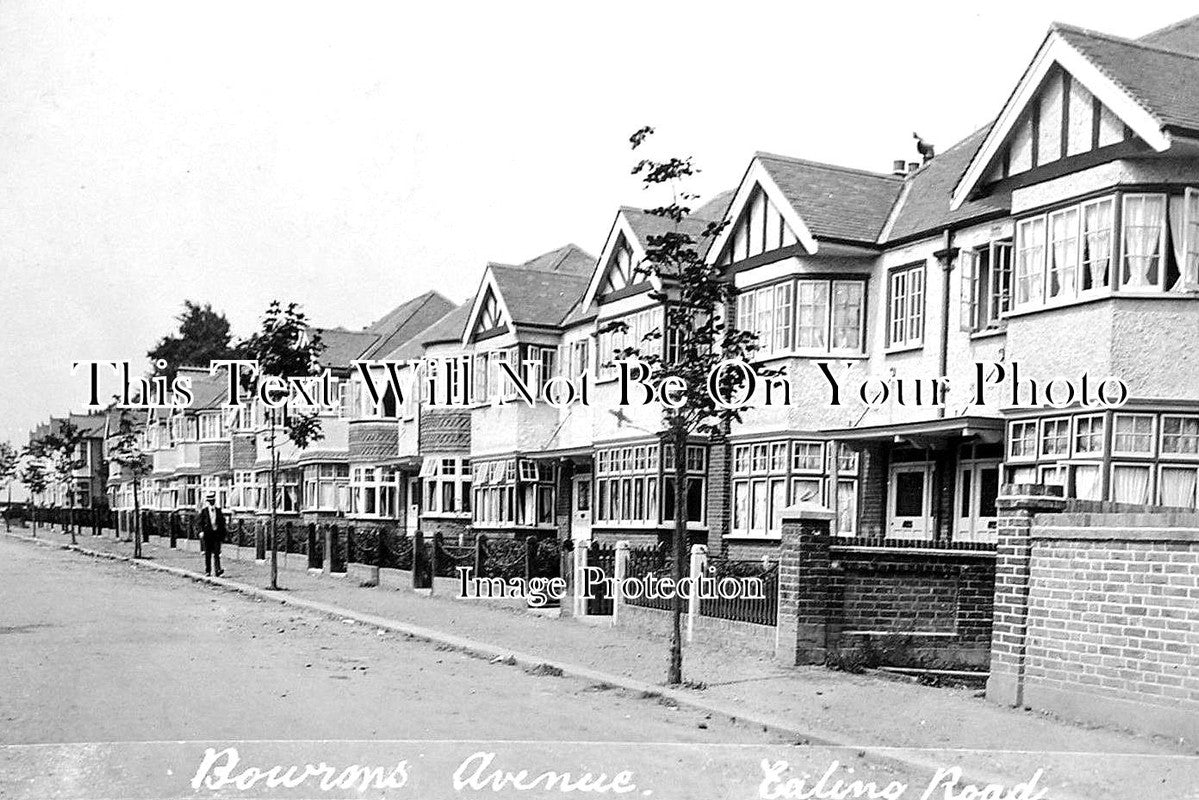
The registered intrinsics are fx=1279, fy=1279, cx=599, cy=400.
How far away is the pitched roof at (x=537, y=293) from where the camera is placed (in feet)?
108

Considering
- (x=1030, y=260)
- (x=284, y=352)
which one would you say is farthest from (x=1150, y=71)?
(x=284, y=352)

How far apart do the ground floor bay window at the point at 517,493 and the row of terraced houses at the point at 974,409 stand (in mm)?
209

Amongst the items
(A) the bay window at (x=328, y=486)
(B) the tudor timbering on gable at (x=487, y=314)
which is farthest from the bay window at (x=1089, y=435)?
(A) the bay window at (x=328, y=486)

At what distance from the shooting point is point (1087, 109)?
16719mm

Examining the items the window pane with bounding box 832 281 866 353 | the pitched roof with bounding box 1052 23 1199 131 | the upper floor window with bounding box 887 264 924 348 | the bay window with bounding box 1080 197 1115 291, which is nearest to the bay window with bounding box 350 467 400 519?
the window pane with bounding box 832 281 866 353

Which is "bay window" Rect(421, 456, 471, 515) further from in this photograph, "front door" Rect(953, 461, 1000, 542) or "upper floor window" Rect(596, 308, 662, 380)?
"front door" Rect(953, 461, 1000, 542)

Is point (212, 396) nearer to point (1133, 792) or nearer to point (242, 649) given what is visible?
point (242, 649)

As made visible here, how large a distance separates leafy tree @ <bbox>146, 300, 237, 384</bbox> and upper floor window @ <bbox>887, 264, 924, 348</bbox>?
246 ft

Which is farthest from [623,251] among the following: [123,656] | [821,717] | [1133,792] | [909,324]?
[1133,792]

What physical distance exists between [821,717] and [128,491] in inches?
2984

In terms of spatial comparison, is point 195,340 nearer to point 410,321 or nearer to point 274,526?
point 410,321

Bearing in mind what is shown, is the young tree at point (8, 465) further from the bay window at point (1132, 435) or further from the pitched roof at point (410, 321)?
the bay window at point (1132, 435)

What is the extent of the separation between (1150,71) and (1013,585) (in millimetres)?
8115

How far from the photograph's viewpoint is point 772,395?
22.8 meters
